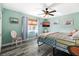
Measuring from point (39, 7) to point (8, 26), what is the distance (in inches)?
30.8

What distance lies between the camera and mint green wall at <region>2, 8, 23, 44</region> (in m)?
1.74

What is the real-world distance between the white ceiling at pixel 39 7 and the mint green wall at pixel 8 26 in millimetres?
106

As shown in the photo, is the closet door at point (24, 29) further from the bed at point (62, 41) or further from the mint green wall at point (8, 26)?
the bed at point (62, 41)

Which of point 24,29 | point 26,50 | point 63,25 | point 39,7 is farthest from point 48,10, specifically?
point 26,50

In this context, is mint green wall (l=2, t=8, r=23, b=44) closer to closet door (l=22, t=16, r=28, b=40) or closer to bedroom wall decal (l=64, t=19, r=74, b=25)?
closet door (l=22, t=16, r=28, b=40)

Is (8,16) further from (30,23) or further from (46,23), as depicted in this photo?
(46,23)

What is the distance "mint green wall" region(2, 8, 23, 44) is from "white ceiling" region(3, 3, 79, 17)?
0.35 ft

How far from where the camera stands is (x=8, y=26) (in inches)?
69.9

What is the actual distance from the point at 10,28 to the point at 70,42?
51.5 inches

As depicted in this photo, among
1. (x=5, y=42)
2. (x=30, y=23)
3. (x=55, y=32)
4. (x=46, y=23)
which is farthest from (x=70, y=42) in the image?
(x=5, y=42)

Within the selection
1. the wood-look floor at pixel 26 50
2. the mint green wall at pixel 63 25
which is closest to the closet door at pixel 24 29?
the wood-look floor at pixel 26 50

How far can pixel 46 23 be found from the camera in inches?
76.6

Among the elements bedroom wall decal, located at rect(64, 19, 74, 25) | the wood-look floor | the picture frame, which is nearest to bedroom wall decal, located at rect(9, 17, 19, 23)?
the picture frame

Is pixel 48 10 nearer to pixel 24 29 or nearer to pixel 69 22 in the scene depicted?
pixel 69 22
